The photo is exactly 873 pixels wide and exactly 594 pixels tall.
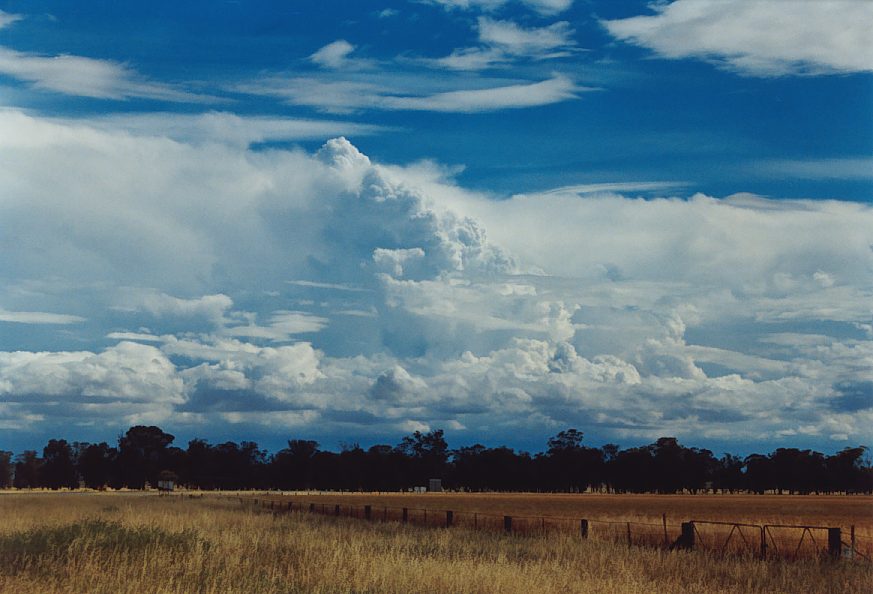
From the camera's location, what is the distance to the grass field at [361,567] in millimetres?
18812

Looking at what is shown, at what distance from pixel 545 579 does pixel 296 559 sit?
25.6ft

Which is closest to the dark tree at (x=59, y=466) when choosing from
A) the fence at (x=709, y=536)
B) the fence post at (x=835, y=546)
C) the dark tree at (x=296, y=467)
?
the dark tree at (x=296, y=467)

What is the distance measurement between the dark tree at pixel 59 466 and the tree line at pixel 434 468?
Answer: 0.64 ft

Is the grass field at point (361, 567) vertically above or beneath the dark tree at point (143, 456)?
beneath

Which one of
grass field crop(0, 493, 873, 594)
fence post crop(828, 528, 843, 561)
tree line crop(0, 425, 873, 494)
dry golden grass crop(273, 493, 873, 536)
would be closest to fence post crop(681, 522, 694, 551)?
grass field crop(0, 493, 873, 594)

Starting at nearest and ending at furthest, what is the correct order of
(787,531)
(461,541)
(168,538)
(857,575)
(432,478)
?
(857,575), (168,538), (461,541), (787,531), (432,478)

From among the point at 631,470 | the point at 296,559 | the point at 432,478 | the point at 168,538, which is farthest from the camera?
the point at 432,478

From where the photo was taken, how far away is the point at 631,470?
17850 centimetres

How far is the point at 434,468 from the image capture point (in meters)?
197

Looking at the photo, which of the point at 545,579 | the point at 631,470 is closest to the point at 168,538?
the point at 545,579

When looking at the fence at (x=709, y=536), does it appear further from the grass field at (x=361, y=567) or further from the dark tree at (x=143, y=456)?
the dark tree at (x=143, y=456)

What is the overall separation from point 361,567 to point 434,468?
178186 millimetres

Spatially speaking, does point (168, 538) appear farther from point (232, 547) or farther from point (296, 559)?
point (296, 559)

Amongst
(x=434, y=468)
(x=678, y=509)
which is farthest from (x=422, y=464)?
(x=678, y=509)
